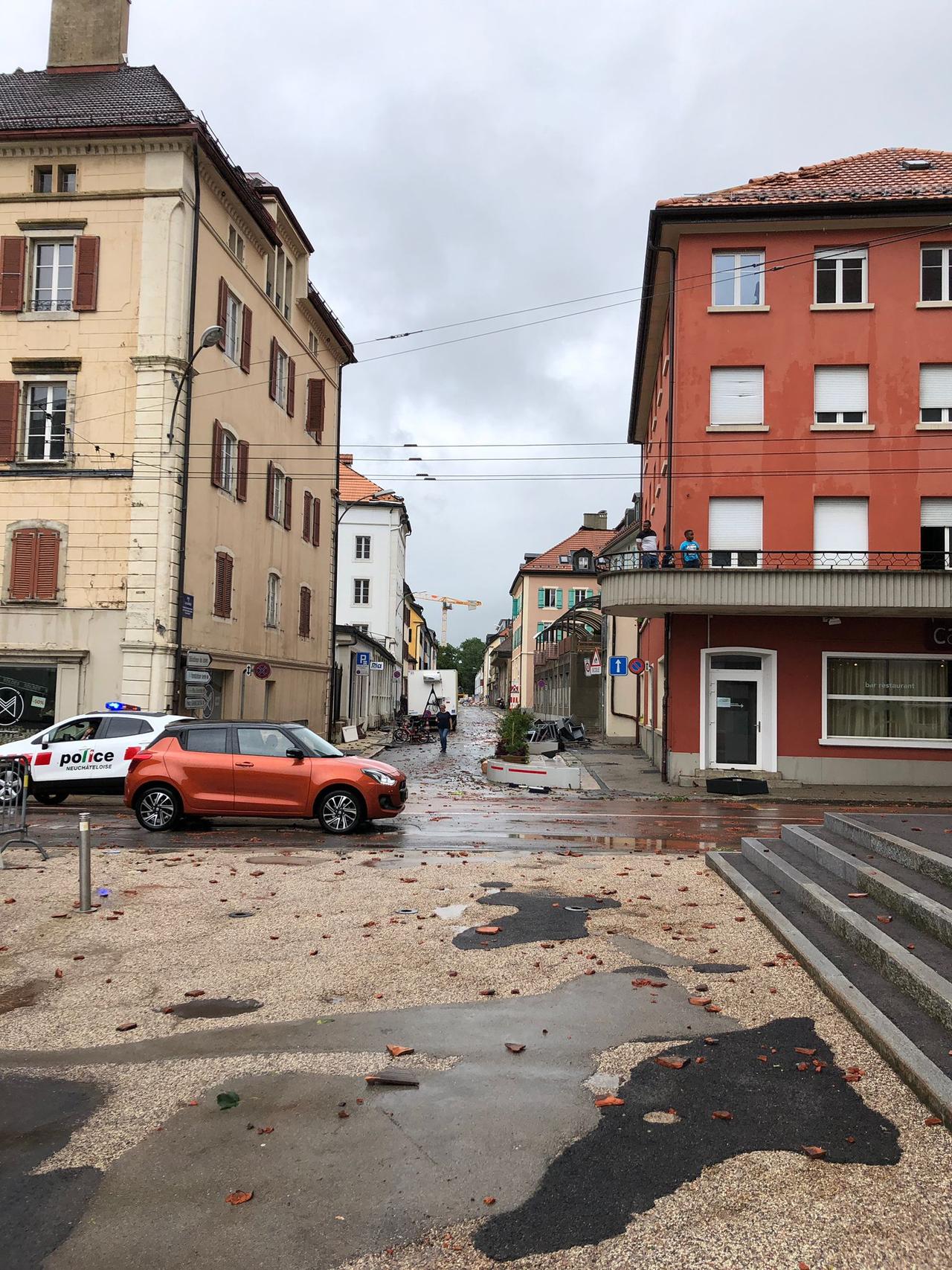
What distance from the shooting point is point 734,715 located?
75.7ft

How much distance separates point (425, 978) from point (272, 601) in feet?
82.4

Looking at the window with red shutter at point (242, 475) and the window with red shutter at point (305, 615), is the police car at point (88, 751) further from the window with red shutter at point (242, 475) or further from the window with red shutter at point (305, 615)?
the window with red shutter at point (305, 615)

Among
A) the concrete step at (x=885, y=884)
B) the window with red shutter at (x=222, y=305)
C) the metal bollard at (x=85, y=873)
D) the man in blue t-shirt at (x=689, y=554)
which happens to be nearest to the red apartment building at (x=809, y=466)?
the man in blue t-shirt at (x=689, y=554)

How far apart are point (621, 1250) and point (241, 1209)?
1.38 meters

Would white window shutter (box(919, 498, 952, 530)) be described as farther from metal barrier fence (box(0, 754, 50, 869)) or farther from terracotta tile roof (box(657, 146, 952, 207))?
metal barrier fence (box(0, 754, 50, 869))

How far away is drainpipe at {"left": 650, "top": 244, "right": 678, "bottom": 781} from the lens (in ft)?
75.2

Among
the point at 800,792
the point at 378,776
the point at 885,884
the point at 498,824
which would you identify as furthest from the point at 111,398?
the point at 885,884

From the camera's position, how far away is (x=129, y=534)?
22.6 metres

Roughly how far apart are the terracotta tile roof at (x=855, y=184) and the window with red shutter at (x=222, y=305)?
1123 centimetres

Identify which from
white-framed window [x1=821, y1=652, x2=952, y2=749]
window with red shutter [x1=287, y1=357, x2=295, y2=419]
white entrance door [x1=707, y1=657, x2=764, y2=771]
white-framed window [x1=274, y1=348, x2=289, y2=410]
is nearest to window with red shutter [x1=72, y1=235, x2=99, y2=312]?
white-framed window [x1=274, y1=348, x2=289, y2=410]

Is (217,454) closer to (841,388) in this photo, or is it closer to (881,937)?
(841,388)

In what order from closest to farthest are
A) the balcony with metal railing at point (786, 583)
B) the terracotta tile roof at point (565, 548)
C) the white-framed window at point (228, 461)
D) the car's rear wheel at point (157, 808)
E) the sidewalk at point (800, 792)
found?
the car's rear wheel at point (157, 808) < the sidewalk at point (800, 792) < the balcony with metal railing at point (786, 583) < the white-framed window at point (228, 461) < the terracotta tile roof at point (565, 548)

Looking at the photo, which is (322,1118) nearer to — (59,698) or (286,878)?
(286,878)

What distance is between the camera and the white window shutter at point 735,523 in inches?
922
